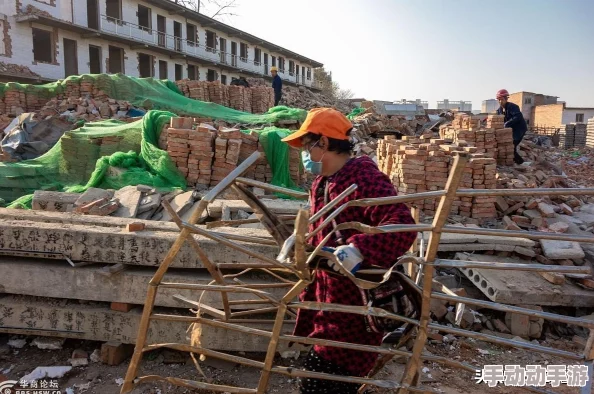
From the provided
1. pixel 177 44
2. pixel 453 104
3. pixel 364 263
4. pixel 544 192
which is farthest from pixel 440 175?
pixel 453 104

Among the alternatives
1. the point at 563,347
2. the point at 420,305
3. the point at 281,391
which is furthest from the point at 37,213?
the point at 563,347

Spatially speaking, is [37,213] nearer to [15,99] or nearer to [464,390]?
[464,390]

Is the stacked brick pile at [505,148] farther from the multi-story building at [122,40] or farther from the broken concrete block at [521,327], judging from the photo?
the multi-story building at [122,40]

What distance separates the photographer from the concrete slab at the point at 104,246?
3.20m

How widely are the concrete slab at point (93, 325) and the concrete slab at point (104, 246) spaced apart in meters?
0.38

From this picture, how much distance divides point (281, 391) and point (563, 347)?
2.70 metres

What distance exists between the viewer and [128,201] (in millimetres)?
5027

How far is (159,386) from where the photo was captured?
3049 millimetres

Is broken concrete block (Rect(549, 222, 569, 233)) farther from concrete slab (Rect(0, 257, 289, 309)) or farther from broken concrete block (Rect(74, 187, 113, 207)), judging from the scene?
broken concrete block (Rect(74, 187, 113, 207))

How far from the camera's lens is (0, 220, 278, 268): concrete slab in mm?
3195

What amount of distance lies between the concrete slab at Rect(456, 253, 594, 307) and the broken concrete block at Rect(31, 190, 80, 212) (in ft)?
15.2

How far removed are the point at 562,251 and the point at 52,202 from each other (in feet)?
19.2

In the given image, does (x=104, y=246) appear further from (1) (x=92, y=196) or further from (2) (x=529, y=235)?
(2) (x=529, y=235)

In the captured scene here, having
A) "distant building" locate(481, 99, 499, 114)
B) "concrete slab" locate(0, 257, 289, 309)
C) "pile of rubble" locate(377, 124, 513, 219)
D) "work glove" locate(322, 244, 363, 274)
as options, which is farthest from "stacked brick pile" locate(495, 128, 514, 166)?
"distant building" locate(481, 99, 499, 114)
